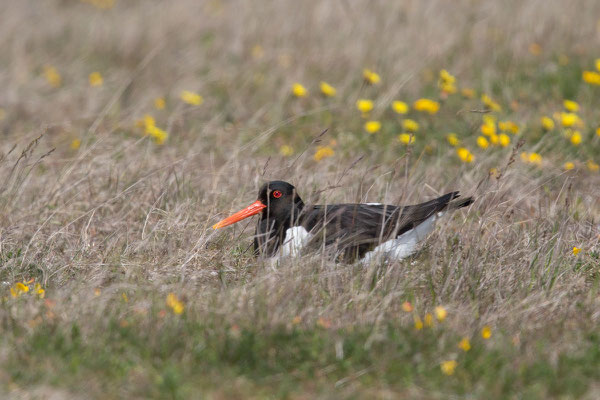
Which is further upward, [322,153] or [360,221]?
[360,221]

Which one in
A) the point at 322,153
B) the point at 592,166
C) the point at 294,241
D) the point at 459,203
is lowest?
the point at 592,166

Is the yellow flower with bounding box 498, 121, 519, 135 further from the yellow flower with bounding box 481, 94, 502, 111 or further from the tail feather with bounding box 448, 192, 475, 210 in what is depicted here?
the tail feather with bounding box 448, 192, 475, 210

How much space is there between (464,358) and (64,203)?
290 centimetres

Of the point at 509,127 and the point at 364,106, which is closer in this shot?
the point at 509,127

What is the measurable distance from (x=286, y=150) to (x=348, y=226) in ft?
6.88

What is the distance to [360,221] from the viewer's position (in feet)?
15.7

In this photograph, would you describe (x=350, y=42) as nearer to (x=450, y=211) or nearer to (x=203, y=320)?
(x=450, y=211)

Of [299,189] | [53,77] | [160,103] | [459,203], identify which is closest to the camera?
[459,203]

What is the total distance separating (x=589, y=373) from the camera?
344 cm

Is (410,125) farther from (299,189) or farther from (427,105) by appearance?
(299,189)

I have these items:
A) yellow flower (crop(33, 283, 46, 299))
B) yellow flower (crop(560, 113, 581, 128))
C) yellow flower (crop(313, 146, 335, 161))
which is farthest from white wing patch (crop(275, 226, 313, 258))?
yellow flower (crop(560, 113, 581, 128))

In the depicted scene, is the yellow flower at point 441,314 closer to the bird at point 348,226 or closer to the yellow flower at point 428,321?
the yellow flower at point 428,321

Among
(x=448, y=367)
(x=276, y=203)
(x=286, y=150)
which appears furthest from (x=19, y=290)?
(x=286, y=150)

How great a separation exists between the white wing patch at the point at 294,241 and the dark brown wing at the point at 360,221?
5 centimetres
